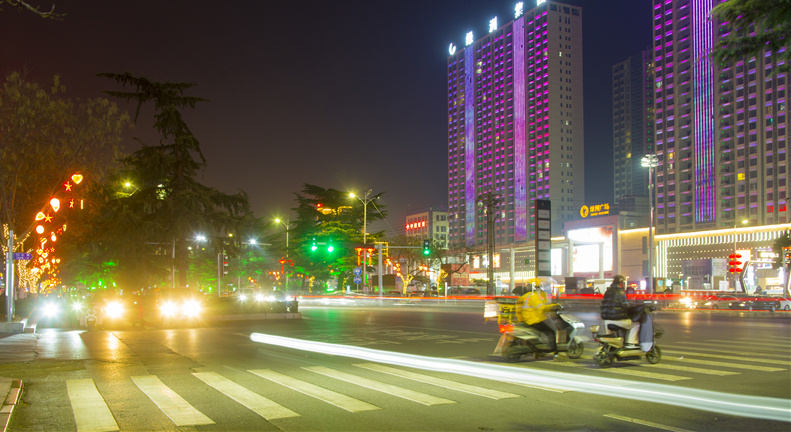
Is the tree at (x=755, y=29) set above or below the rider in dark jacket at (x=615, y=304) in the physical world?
above

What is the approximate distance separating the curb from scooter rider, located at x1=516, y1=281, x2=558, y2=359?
902cm

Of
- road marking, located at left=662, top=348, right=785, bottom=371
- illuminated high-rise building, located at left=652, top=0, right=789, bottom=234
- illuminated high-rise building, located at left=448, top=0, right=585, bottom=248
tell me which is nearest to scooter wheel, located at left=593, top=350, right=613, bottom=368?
road marking, located at left=662, top=348, right=785, bottom=371

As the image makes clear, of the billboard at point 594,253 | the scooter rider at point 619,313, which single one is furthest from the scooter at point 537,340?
the billboard at point 594,253

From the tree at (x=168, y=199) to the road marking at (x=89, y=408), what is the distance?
24.8m

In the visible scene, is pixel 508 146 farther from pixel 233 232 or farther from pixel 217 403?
pixel 217 403

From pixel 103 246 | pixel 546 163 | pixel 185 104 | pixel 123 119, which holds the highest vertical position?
pixel 546 163

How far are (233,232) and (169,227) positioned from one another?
3.57 metres

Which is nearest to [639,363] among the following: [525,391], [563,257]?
[525,391]

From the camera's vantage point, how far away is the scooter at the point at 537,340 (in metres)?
12.6

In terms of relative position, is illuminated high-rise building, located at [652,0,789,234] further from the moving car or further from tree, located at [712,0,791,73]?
tree, located at [712,0,791,73]

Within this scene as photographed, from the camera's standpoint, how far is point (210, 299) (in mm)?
32781

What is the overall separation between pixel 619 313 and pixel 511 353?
2.31 m

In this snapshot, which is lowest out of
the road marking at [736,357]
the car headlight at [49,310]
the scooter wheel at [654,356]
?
the car headlight at [49,310]

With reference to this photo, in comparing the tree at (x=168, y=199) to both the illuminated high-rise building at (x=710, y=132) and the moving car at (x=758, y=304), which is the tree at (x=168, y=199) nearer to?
the moving car at (x=758, y=304)
